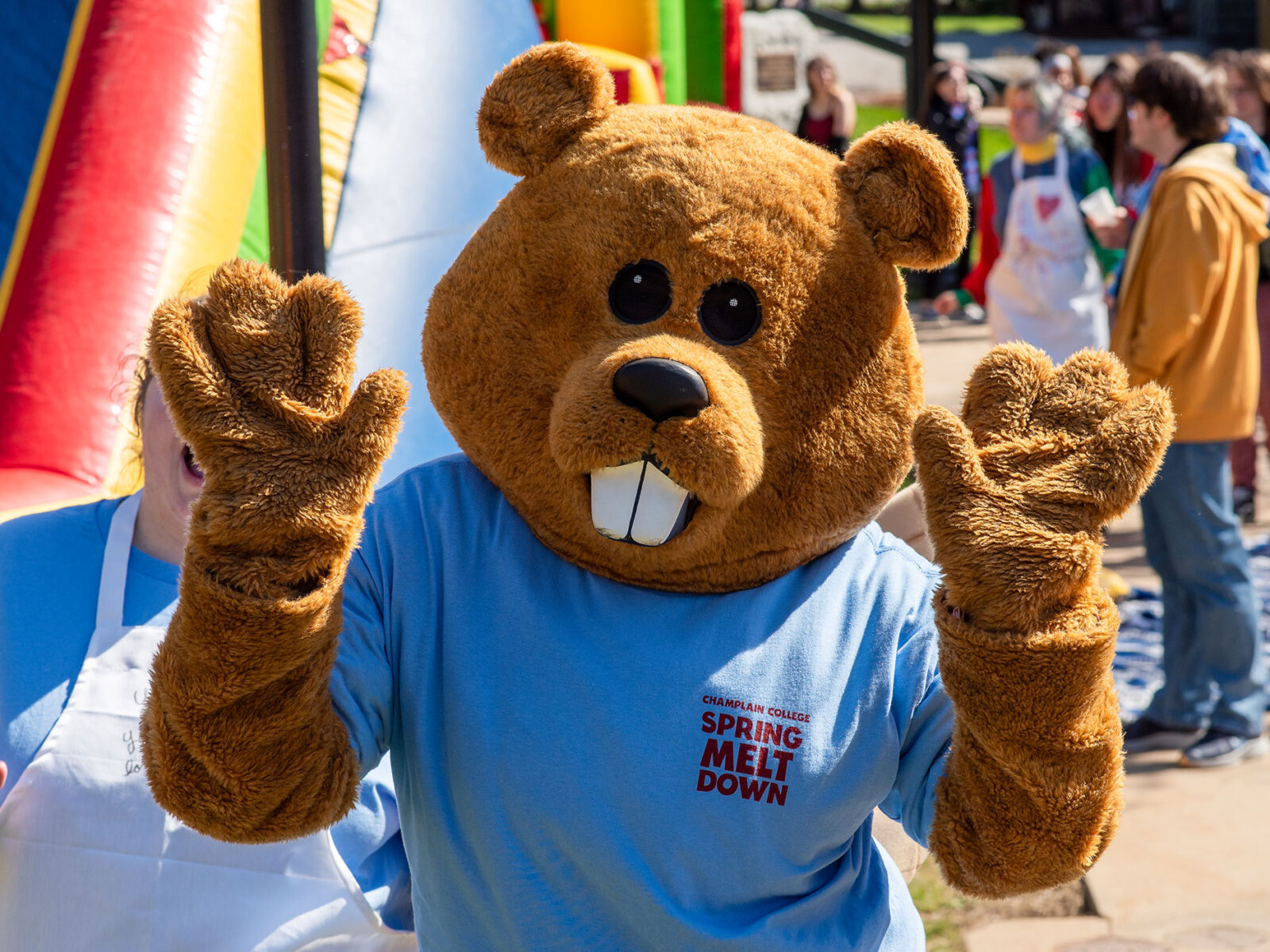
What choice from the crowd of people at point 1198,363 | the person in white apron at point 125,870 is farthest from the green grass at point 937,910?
the person in white apron at point 125,870

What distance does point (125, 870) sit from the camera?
1.91 m

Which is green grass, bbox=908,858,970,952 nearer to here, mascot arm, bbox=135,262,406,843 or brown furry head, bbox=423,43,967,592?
brown furry head, bbox=423,43,967,592

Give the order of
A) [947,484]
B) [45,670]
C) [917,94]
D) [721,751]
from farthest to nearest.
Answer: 1. [917,94]
2. [45,670]
3. [721,751]
4. [947,484]

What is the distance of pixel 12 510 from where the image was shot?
2.48 m

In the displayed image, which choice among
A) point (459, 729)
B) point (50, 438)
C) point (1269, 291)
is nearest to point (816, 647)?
point (459, 729)

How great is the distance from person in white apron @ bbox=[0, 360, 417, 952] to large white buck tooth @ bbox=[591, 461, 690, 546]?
731mm

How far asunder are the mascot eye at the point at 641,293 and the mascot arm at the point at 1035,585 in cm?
34

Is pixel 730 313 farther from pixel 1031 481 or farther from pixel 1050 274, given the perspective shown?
pixel 1050 274

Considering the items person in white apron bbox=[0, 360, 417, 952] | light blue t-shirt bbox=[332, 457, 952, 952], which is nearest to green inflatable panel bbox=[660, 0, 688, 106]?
person in white apron bbox=[0, 360, 417, 952]

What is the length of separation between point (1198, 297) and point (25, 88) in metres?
3.24

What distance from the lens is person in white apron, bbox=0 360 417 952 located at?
1904 millimetres

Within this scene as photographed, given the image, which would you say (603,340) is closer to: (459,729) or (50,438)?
(459,729)

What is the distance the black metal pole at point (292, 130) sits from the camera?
214 cm

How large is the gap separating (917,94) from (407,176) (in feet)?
27.2
